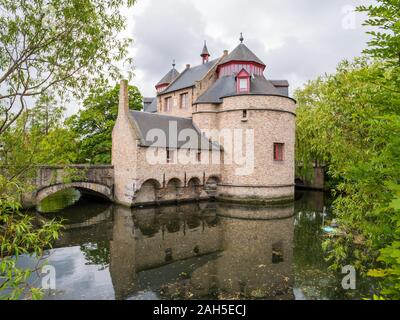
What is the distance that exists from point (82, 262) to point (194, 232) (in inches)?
200

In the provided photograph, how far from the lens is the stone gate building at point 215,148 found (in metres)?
18.2

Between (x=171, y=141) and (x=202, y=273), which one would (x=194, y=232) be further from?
(x=171, y=141)

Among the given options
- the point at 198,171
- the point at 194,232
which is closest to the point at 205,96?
the point at 198,171

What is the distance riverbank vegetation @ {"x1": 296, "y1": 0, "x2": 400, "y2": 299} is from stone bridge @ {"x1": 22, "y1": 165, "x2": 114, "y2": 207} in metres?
12.2

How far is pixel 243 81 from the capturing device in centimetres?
2073

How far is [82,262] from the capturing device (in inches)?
359

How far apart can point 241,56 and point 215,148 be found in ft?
28.1

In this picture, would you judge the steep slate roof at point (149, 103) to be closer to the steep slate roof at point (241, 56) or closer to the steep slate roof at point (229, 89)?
the steep slate roof at point (229, 89)

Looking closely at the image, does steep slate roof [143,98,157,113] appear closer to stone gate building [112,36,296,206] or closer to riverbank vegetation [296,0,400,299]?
stone gate building [112,36,296,206]

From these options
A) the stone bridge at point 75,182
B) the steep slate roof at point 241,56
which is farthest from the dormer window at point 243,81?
the stone bridge at point 75,182

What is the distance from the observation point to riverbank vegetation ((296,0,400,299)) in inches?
108

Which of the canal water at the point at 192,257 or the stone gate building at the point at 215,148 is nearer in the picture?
the canal water at the point at 192,257

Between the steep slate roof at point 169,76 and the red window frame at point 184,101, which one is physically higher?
the steep slate roof at point 169,76

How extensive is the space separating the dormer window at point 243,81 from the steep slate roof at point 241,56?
310 cm
